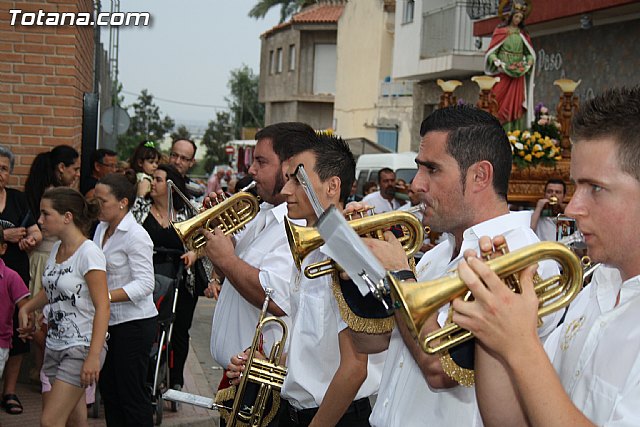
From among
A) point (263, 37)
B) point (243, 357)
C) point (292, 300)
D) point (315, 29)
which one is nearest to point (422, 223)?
point (292, 300)

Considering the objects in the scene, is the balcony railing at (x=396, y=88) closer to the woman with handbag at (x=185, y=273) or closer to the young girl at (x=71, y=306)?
the woman with handbag at (x=185, y=273)

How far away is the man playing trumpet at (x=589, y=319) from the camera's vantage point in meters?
2.03

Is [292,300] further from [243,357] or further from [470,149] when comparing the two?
[470,149]

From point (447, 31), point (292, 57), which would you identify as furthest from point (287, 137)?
point (292, 57)

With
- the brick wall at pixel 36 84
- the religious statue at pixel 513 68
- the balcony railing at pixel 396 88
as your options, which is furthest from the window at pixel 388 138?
the brick wall at pixel 36 84

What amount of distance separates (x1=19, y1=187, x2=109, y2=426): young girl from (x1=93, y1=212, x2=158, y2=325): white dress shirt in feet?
1.33

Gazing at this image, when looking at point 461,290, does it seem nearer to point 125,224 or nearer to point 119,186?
point 125,224

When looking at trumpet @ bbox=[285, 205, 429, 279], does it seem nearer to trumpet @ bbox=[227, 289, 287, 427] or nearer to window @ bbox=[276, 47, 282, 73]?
trumpet @ bbox=[227, 289, 287, 427]

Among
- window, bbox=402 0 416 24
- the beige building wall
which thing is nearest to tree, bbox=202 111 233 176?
the beige building wall

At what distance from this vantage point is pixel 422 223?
319 cm

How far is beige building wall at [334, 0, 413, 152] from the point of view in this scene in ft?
105

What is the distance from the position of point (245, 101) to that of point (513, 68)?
53.4 meters

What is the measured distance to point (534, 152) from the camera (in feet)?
31.8

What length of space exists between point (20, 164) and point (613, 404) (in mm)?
6938
